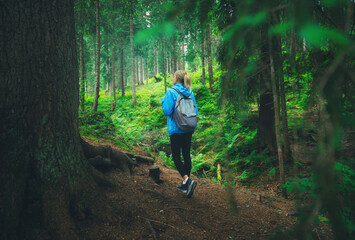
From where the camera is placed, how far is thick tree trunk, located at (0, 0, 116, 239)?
1.78 m

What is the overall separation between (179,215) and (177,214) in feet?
0.11

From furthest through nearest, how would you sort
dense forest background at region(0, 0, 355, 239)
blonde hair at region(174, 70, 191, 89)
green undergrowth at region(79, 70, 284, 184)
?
green undergrowth at region(79, 70, 284, 184) < blonde hair at region(174, 70, 191, 89) < dense forest background at region(0, 0, 355, 239)

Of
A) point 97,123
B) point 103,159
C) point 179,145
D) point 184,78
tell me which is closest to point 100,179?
point 103,159

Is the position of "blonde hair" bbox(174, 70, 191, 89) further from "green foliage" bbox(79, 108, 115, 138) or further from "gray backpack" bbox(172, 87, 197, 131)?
"green foliage" bbox(79, 108, 115, 138)

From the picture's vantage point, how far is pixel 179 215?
2729mm

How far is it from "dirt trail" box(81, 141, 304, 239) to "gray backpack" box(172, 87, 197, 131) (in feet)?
4.14

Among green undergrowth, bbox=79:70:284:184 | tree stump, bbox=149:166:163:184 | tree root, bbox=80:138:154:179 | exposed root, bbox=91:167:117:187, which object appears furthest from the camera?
green undergrowth, bbox=79:70:284:184

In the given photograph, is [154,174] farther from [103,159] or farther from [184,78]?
[184,78]

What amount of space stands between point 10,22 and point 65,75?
0.66 metres

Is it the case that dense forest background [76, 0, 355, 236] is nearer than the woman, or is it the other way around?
dense forest background [76, 0, 355, 236]

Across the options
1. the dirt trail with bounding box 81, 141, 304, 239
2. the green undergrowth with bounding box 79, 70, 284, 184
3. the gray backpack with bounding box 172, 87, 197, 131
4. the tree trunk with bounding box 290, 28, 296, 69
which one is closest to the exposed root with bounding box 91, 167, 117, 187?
the dirt trail with bounding box 81, 141, 304, 239

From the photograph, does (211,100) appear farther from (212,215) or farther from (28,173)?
(28,173)

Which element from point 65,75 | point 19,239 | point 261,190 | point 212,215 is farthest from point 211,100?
point 19,239

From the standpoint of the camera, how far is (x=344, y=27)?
108 cm
